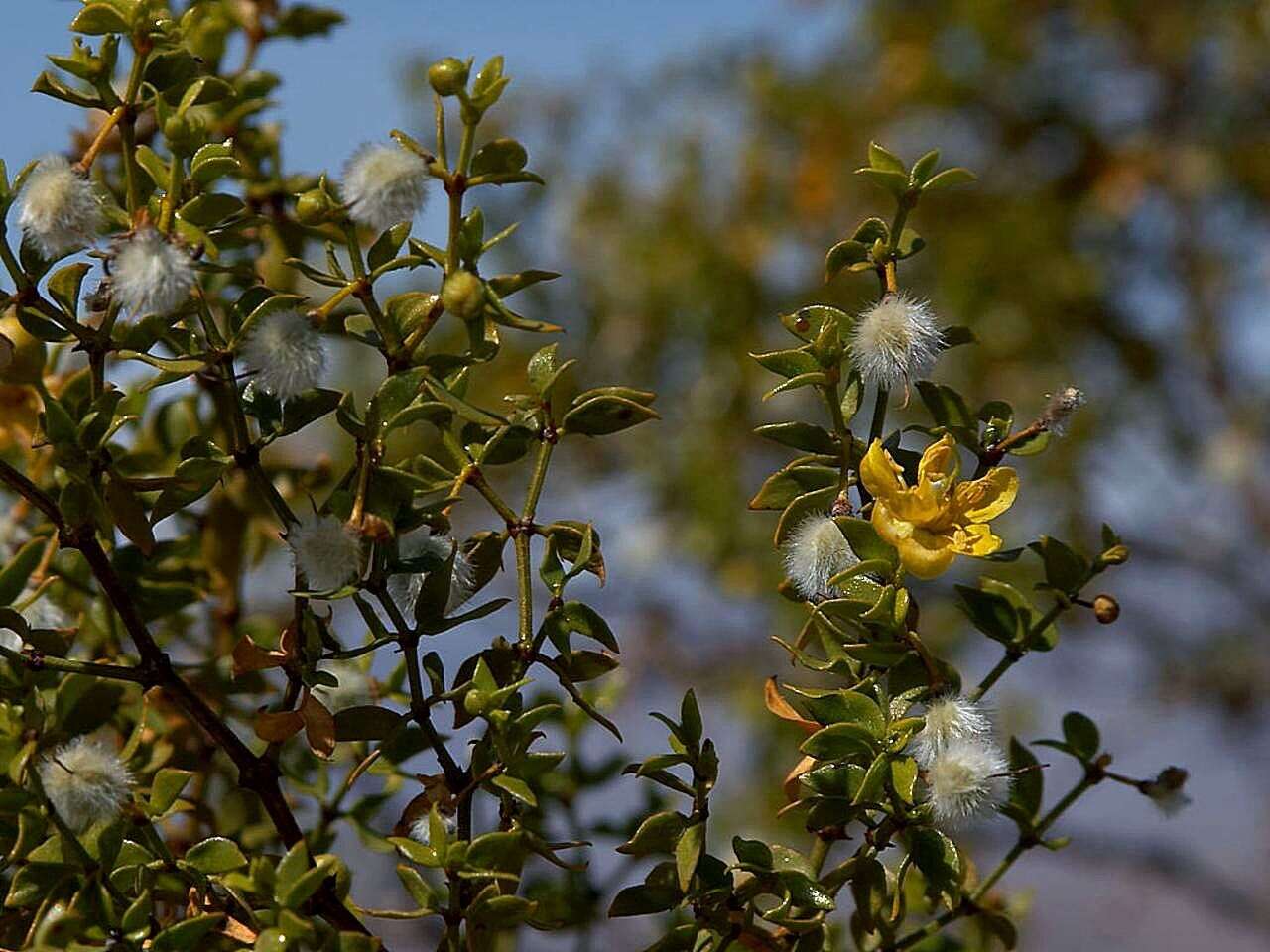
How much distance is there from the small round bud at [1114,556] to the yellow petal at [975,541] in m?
0.05

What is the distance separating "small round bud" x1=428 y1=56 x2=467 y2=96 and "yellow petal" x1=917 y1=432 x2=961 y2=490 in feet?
0.54

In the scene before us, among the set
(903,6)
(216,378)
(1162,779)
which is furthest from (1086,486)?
(216,378)

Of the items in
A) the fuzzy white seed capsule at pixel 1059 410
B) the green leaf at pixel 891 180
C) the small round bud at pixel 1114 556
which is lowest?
the small round bud at pixel 1114 556

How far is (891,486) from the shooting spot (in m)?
0.38

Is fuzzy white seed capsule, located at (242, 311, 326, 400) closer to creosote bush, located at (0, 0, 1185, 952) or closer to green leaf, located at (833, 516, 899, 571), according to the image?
creosote bush, located at (0, 0, 1185, 952)

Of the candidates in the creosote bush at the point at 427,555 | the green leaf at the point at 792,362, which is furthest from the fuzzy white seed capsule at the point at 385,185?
the green leaf at the point at 792,362

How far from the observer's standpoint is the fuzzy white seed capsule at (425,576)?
381mm

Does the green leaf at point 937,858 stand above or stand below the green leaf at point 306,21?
below

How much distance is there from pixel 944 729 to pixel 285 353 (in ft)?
0.68

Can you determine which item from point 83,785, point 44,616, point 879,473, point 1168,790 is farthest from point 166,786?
point 1168,790

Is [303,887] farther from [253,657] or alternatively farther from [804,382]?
[804,382]

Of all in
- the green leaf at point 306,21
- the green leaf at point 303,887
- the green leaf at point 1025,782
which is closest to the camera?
the green leaf at point 303,887

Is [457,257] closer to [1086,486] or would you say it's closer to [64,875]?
[64,875]

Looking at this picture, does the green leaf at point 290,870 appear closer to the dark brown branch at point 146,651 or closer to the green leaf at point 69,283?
the dark brown branch at point 146,651
